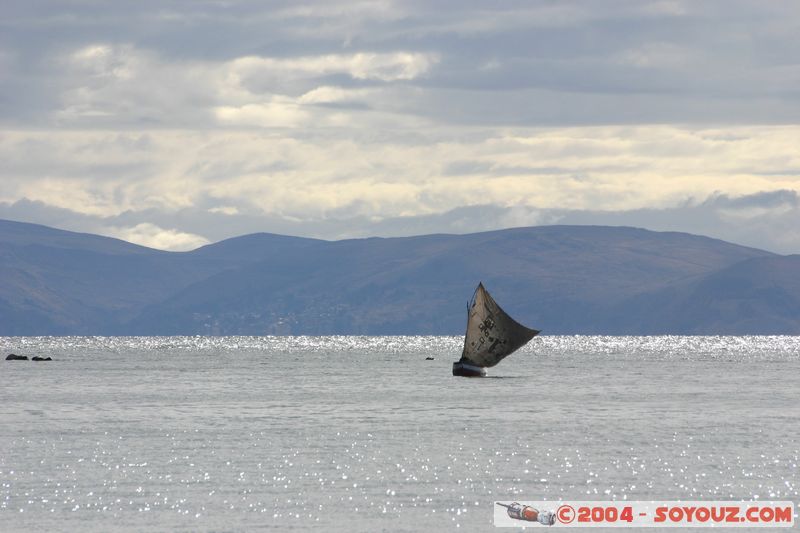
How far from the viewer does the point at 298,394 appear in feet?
414

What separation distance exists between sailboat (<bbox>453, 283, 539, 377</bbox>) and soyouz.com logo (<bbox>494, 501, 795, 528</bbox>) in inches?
3172

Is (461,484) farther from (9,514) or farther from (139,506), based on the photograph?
(9,514)

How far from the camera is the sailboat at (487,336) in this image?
138 m

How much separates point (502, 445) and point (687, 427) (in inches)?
697

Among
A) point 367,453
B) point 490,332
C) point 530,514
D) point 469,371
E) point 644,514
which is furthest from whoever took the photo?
point 469,371

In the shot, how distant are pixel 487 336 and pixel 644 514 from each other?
92.2m

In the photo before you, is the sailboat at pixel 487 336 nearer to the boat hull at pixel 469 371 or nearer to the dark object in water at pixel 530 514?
the boat hull at pixel 469 371

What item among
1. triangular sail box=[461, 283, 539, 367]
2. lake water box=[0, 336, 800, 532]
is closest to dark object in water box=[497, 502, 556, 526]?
lake water box=[0, 336, 800, 532]

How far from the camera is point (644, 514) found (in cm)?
5081

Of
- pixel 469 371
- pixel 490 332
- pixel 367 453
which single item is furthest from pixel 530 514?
pixel 469 371

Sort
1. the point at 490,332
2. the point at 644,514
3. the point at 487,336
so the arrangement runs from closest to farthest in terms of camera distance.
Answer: the point at 644,514 → the point at 490,332 → the point at 487,336

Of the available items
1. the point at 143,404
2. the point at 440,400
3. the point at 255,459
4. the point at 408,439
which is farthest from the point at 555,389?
the point at 255,459

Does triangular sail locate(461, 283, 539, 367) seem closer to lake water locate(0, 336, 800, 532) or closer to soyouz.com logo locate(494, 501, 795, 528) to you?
lake water locate(0, 336, 800, 532)

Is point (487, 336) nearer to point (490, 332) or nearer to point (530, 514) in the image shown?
point (490, 332)
